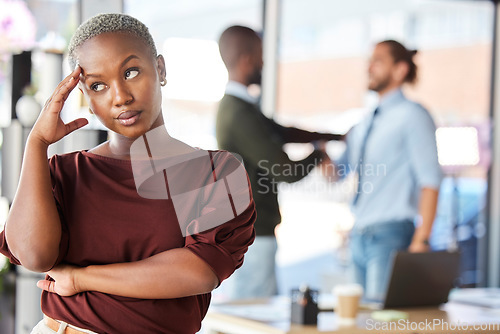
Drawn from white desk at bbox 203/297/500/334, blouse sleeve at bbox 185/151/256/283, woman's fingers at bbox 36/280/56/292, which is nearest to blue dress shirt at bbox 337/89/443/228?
white desk at bbox 203/297/500/334

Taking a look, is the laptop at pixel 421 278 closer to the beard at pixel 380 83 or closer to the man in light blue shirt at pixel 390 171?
the man in light blue shirt at pixel 390 171

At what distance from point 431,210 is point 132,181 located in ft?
7.62

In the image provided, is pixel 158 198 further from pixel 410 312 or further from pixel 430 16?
Answer: pixel 430 16

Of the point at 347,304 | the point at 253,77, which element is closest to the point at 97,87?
the point at 347,304

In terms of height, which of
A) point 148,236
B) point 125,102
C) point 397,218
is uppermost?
point 125,102

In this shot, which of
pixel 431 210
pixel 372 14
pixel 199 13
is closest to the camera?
pixel 431 210

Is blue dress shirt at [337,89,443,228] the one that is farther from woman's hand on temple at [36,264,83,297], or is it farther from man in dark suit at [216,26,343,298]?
woman's hand on temple at [36,264,83,297]

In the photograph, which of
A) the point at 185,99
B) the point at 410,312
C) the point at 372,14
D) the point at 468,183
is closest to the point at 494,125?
the point at 468,183

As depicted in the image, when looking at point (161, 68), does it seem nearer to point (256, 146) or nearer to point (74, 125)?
point (74, 125)

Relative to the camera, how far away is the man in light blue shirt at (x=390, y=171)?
320 centimetres

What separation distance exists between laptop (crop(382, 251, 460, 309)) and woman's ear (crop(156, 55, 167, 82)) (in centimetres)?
144

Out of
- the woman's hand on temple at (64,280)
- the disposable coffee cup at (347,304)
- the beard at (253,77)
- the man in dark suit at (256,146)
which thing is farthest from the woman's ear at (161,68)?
the beard at (253,77)

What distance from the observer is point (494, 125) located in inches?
206

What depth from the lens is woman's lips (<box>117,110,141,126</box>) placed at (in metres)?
1.14
